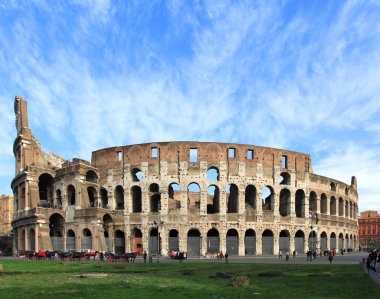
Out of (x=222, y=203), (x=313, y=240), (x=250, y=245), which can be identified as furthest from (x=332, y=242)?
(x=222, y=203)

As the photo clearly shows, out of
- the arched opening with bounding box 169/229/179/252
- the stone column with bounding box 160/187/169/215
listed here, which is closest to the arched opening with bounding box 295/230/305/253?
the arched opening with bounding box 169/229/179/252

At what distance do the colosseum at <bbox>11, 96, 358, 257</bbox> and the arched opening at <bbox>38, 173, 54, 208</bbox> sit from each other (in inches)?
→ 16.8

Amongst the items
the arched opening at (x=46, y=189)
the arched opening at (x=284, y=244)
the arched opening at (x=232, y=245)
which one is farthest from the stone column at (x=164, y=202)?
the arched opening at (x=46, y=189)

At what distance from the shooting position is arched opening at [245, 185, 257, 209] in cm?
4957

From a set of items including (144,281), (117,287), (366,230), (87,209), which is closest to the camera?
(117,287)

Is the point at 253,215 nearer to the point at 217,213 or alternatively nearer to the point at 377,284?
the point at 217,213

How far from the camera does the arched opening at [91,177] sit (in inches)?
1978

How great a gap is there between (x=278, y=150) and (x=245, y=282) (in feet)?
118

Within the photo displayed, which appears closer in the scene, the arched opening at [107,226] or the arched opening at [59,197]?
the arched opening at [107,226]

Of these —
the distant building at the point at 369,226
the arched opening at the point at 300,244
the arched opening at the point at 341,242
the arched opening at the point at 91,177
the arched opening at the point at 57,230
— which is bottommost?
the distant building at the point at 369,226

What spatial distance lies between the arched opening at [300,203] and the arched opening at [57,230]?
28.5m

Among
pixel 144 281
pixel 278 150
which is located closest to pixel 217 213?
pixel 278 150

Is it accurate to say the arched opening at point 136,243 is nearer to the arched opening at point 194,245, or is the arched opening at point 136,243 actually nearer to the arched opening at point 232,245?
the arched opening at point 194,245

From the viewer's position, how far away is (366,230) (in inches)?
5251
